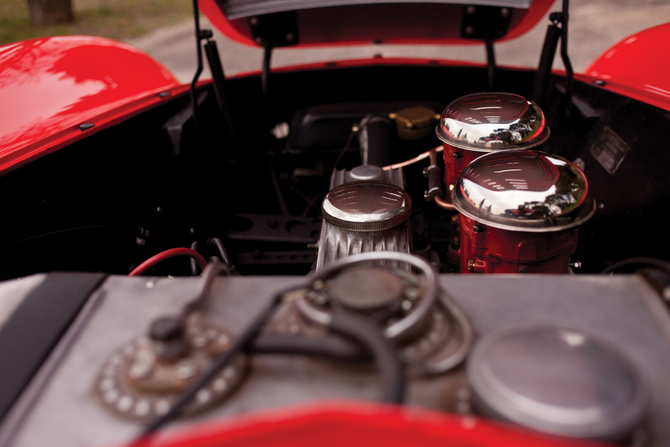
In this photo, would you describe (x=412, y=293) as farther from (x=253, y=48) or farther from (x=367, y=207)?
(x=253, y=48)

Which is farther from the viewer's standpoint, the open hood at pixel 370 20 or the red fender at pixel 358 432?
the open hood at pixel 370 20

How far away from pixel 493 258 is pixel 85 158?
1017mm

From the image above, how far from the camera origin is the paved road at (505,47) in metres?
5.23

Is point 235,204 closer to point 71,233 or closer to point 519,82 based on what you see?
point 71,233

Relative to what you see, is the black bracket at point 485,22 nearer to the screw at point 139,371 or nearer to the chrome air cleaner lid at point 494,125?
the chrome air cleaner lid at point 494,125

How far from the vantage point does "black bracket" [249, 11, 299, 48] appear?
167 cm

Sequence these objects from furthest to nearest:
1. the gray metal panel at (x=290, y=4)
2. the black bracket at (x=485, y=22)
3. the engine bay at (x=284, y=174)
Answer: the black bracket at (x=485, y=22), the gray metal panel at (x=290, y=4), the engine bay at (x=284, y=174)

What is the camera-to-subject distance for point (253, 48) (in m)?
6.65

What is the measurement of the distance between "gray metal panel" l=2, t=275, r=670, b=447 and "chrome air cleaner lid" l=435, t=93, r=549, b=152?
0.50 metres

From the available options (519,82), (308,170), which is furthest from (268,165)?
(519,82)

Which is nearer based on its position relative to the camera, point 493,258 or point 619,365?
point 619,365

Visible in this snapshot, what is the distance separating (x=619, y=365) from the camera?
1.52 feet

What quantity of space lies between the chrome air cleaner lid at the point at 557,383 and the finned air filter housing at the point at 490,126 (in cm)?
64

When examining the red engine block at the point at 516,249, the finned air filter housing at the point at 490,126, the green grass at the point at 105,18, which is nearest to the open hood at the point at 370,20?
the finned air filter housing at the point at 490,126
